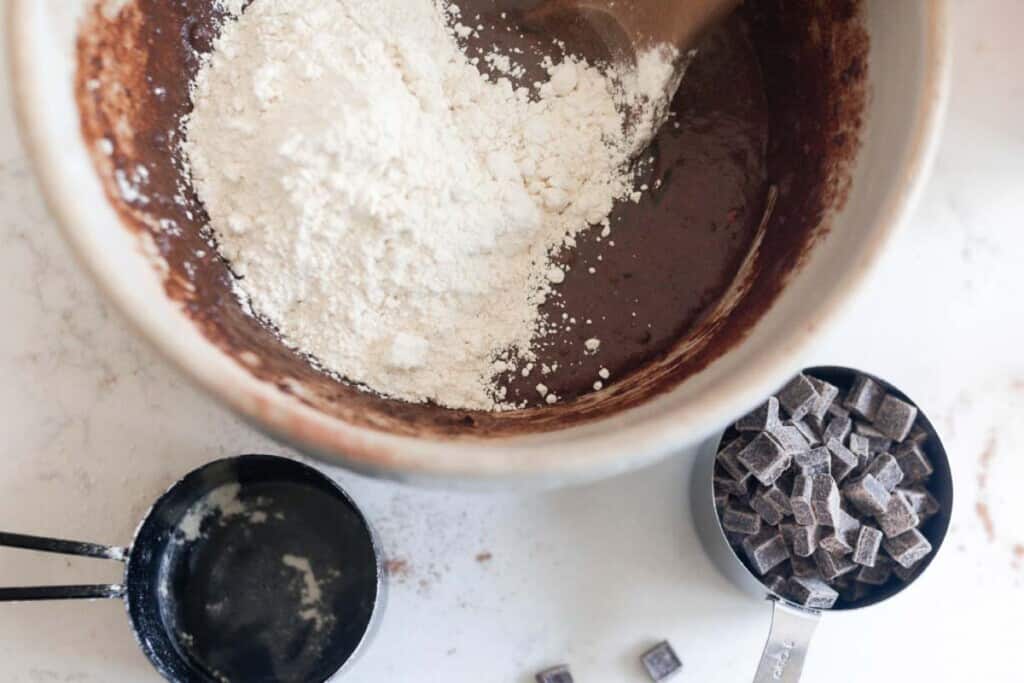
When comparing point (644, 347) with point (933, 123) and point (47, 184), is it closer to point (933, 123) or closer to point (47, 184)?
point (933, 123)

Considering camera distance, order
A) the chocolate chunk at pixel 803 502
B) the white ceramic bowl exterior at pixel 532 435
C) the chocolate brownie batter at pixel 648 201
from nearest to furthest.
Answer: the white ceramic bowl exterior at pixel 532 435 < the chocolate brownie batter at pixel 648 201 < the chocolate chunk at pixel 803 502

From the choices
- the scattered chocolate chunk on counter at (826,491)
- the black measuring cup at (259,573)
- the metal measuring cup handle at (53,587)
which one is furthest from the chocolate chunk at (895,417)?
the metal measuring cup handle at (53,587)

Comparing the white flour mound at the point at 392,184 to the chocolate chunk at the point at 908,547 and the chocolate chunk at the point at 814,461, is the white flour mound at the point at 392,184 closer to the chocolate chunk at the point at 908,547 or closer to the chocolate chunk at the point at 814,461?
the chocolate chunk at the point at 814,461

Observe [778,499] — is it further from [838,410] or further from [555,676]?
[555,676]

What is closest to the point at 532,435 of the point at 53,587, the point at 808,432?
the point at 808,432

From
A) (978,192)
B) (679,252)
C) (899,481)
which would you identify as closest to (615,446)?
(679,252)
